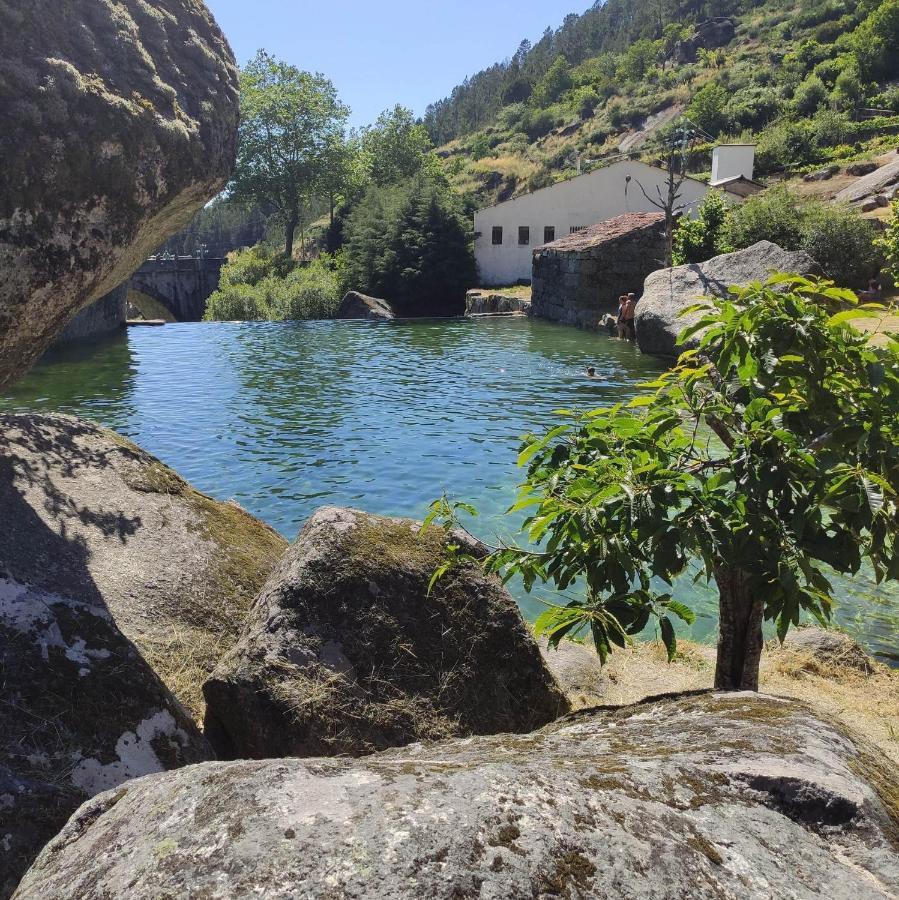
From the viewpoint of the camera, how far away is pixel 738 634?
393 cm

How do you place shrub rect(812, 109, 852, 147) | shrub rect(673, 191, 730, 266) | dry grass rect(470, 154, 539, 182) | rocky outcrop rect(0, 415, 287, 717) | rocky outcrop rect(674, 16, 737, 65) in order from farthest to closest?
rocky outcrop rect(674, 16, 737, 65), dry grass rect(470, 154, 539, 182), shrub rect(812, 109, 852, 147), shrub rect(673, 191, 730, 266), rocky outcrop rect(0, 415, 287, 717)

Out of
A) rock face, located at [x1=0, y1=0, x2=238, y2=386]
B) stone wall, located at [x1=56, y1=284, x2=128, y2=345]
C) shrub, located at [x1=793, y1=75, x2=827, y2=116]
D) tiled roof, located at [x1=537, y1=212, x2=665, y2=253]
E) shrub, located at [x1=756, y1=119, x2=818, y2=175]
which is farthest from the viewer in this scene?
shrub, located at [x1=793, y1=75, x2=827, y2=116]

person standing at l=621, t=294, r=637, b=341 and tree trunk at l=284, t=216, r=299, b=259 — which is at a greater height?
tree trunk at l=284, t=216, r=299, b=259

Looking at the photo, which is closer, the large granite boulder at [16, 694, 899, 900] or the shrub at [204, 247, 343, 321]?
the large granite boulder at [16, 694, 899, 900]

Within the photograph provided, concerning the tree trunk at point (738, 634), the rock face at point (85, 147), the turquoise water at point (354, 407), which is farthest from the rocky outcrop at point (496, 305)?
the tree trunk at point (738, 634)

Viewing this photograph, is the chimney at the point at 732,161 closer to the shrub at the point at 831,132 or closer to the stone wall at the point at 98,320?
the shrub at the point at 831,132

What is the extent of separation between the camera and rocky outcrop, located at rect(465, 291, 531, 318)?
147 ft

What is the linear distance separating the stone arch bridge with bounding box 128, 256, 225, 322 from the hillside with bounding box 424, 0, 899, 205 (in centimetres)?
2560

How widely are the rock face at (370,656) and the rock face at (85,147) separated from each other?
2.22 metres

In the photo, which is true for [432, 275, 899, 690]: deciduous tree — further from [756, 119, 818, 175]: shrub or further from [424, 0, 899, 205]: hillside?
[756, 119, 818, 175]: shrub

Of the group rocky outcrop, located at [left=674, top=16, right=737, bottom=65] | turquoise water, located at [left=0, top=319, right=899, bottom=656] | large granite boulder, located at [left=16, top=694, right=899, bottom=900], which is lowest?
turquoise water, located at [left=0, top=319, right=899, bottom=656]

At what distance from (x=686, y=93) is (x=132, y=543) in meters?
109

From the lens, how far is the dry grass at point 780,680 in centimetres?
580

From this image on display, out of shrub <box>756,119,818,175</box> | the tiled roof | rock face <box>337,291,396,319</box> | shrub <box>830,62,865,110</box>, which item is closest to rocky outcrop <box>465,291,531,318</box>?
A: the tiled roof
